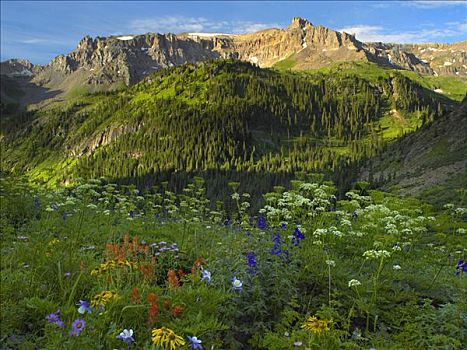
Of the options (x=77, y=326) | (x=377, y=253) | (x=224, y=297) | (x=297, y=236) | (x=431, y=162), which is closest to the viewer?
(x=77, y=326)

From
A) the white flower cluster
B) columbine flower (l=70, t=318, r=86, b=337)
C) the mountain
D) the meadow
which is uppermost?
columbine flower (l=70, t=318, r=86, b=337)

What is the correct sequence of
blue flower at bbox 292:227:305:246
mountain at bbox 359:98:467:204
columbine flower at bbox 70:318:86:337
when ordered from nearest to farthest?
columbine flower at bbox 70:318:86:337, blue flower at bbox 292:227:305:246, mountain at bbox 359:98:467:204

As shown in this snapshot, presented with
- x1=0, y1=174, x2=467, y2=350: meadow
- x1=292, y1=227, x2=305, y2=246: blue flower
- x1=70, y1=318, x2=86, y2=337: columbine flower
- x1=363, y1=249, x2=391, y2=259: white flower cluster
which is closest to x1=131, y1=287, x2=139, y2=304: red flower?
x1=0, y1=174, x2=467, y2=350: meadow

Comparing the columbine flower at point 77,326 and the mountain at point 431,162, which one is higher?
the columbine flower at point 77,326

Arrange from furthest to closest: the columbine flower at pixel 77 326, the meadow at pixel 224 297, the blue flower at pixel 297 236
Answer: the blue flower at pixel 297 236, the meadow at pixel 224 297, the columbine flower at pixel 77 326

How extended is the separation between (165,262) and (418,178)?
78658 mm

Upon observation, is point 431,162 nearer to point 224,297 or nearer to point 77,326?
point 224,297

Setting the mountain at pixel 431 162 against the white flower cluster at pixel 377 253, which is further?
the mountain at pixel 431 162

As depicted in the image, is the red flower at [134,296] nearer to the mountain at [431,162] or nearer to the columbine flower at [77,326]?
the columbine flower at [77,326]

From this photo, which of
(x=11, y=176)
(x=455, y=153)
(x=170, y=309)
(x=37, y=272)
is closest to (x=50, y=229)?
(x=37, y=272)

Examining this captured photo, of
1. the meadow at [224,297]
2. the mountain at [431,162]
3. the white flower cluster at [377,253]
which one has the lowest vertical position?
the mountain at [431,162]

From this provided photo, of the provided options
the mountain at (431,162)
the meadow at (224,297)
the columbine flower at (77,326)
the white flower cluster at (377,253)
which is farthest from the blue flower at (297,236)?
the mountain at (431,162)

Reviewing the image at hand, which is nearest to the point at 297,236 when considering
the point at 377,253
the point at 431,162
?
the point at 377,253

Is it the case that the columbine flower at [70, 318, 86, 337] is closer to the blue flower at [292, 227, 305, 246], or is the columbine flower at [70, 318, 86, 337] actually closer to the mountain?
the blue flower at [292, 227, 305, 246]
